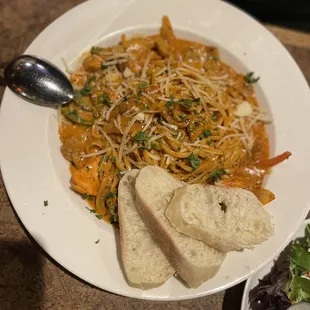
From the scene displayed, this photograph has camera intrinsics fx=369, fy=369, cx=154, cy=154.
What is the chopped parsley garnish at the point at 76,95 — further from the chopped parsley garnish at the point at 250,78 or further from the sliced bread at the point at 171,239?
the chopped parsley garnish at the point at 250,78

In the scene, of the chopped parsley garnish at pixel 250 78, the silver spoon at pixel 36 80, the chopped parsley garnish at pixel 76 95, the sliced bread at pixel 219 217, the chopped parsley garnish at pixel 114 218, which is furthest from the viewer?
the chopped parsley garnish at pixel 250 78

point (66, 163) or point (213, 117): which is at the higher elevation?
point (213, 117)

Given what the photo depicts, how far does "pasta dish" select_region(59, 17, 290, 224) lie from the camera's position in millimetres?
3537

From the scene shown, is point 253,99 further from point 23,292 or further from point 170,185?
point 23,292

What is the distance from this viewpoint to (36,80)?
3.45m

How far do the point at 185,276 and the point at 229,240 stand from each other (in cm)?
46

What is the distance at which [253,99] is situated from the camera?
162 inches

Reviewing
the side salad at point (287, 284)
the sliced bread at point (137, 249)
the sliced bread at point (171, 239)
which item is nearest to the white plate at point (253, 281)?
the side salad at point (287, 284)

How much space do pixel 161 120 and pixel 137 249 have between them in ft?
4.16

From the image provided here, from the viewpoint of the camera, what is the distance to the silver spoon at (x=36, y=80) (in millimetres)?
3400

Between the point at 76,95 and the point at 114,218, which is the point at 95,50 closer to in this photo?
the point at 76,95

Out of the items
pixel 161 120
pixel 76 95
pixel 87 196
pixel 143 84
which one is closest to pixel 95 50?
pixel 76 95

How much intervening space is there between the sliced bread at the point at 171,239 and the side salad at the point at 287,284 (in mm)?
688

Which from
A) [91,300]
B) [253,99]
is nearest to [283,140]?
[253,99]
